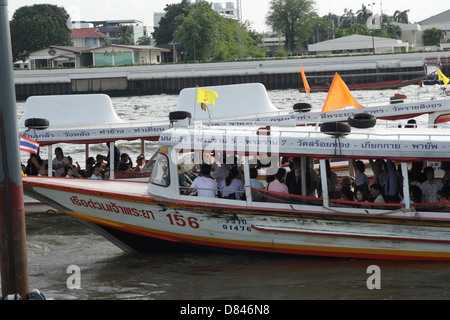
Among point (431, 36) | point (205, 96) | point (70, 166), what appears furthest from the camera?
point (431, 36)

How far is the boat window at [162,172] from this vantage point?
10164mm

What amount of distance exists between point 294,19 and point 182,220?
99095 millimetres

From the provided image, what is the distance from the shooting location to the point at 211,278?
9.79 metres

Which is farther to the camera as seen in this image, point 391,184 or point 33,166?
point 33,166

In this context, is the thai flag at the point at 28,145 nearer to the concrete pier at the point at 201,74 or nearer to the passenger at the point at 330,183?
the passenger at the point at 330,183

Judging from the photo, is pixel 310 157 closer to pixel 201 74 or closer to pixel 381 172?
pixel 381 172

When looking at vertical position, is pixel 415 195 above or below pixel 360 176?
below

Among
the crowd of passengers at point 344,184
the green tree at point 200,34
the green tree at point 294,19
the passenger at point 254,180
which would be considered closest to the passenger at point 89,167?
the crowd of passengers at point 344,184

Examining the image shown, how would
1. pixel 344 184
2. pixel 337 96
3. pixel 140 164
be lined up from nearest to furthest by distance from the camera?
pixel 344 184
pixel 337 96
pixel 140 164

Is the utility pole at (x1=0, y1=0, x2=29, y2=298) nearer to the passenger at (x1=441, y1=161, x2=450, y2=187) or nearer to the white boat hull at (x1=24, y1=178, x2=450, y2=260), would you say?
the white boat hull at (x1=24, y1=178, x2=450, y2=260)

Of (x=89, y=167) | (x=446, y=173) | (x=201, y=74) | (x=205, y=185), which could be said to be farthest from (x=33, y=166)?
(x=201, y=74)

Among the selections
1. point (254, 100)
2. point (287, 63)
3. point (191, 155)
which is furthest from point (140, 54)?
point (191, 155)

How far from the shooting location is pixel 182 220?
392 inches

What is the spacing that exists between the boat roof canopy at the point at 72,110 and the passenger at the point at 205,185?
7042mm
